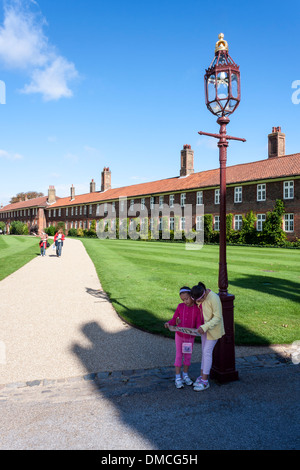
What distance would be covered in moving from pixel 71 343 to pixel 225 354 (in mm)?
2940

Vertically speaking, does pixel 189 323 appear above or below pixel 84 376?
above

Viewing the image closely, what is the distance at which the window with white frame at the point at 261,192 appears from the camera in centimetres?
3491

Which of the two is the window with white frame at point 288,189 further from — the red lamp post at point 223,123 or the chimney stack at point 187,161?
the red lamp post at point 223,123

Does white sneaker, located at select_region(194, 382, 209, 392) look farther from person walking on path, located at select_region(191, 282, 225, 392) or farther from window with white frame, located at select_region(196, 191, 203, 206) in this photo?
window with white frame, located at select_region(196, 191, 203, 206)

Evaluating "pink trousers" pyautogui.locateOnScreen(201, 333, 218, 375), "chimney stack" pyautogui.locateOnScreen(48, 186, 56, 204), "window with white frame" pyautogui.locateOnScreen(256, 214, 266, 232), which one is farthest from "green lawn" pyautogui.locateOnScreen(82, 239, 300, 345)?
"chimney stack" pyautogui.locateOnScreen(48, 186, 56, 204)

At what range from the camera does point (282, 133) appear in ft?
123

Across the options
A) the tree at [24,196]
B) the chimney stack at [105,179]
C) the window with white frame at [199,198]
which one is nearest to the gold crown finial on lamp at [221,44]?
the window with white frame at [199,198]

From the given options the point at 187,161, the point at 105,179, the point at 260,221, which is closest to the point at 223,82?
the point at 260,221

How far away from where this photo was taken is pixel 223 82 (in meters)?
4.98

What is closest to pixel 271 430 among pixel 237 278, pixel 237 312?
pixel 237 312

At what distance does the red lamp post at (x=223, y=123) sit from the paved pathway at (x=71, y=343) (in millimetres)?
719

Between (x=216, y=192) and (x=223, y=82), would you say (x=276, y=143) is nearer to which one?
(x=216, y=192)
